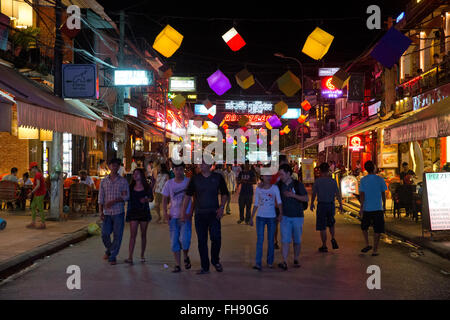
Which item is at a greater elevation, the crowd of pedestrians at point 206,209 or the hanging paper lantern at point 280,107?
the hanging paper lantern at point 280,107

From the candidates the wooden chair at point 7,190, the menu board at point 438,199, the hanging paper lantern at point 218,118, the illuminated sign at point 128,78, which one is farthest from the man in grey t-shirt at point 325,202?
the hanging paper lantern at point 218,118

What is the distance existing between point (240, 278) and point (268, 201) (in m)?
1.56

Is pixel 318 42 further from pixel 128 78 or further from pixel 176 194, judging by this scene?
pixel 128 78

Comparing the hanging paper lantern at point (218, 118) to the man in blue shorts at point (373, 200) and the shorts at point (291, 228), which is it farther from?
the shorts at point (291, 228)

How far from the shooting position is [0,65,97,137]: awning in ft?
39.5

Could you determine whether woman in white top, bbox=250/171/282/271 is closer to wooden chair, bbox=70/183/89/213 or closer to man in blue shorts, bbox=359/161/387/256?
man in blue shorts, bbox=359/161/387/256

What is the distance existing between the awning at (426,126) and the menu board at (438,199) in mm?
1004

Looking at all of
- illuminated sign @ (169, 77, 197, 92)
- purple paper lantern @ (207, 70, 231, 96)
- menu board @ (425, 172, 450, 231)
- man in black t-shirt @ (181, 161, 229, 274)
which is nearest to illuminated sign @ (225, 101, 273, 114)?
illuminated sign @ (169, 77, 197, 92)

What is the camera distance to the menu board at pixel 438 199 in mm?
11562

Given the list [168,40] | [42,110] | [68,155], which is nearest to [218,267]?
[168,40]

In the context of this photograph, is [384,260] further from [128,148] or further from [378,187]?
[128,148]

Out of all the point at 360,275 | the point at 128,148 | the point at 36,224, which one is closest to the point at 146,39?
the point at 128,148

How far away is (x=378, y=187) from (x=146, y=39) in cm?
3447

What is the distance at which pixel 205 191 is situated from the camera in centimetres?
835
